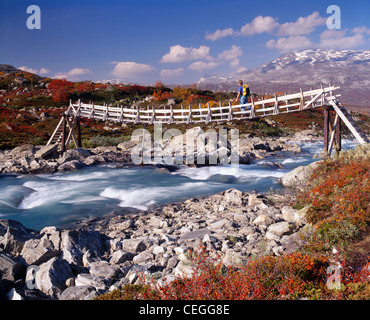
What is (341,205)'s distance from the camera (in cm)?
681

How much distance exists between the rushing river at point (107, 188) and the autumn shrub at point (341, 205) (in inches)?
219

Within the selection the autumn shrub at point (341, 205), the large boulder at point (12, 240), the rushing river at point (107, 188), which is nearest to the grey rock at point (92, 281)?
the large boulder at point (12, 240)

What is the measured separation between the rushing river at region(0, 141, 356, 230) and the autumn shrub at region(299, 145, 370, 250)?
557 cm

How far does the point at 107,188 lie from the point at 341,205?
36.9ft

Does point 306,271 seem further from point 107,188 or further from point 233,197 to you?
point 107,188

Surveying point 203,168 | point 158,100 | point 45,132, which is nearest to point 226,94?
point 158,100

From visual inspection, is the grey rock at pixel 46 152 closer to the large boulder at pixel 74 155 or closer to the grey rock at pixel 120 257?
the large boulder at pixel 74 155

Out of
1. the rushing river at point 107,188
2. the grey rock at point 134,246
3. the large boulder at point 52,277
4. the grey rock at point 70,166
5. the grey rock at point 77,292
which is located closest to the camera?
the grey rock at point 77,292

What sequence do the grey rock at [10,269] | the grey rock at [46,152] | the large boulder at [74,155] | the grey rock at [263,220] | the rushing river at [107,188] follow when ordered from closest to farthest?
the grey rock at [10,269] < the grey rock at [263,220] < the rushing river at [107,188] < the large boulder at [74,155] < the grey rock at [46,152]

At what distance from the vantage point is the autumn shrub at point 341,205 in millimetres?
6008

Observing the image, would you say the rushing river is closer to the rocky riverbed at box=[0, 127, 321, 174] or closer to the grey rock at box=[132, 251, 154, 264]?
the rocky riverbed at box=[0, 127, 321, 174]

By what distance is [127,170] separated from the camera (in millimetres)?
19719

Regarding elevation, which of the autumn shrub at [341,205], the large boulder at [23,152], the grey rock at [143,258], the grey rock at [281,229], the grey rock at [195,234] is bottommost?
the grey rock at [143,258]

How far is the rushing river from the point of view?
11.5m
